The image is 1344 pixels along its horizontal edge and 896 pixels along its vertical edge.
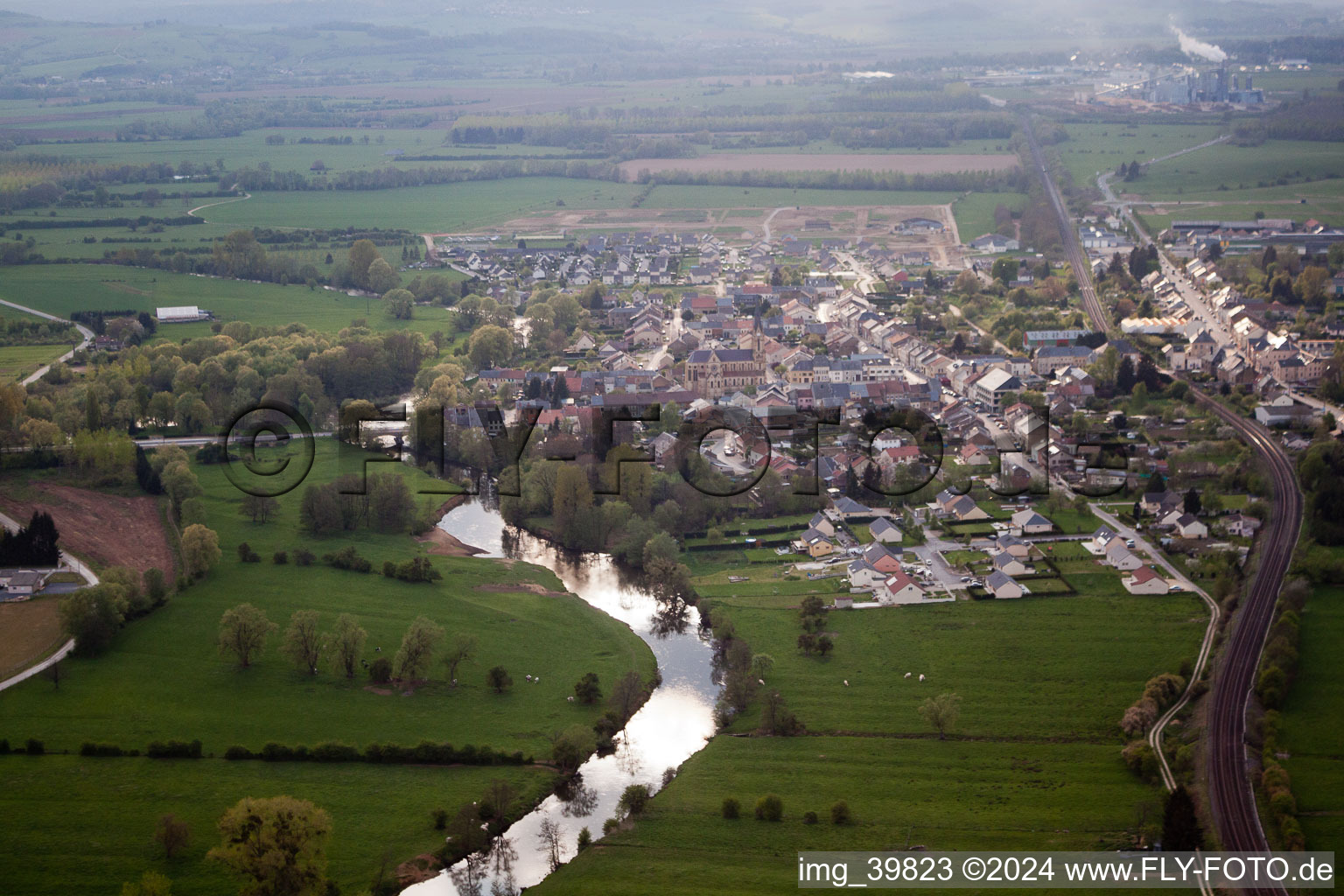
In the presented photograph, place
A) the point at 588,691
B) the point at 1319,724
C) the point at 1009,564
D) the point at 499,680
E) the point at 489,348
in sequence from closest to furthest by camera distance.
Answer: the point at 1319,724 → the point at 588,691 → the point at 499,680 → the point at 1009,564 → the point at 489,348

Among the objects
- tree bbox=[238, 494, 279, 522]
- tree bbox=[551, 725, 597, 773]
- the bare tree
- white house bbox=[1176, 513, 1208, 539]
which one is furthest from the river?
white house bbox=[1176, 513, 1208, 539]

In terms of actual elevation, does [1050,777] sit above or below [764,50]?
below

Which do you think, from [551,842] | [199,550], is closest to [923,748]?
[551,842]

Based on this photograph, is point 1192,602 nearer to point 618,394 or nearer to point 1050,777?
point 1050,777

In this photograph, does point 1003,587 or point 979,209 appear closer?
point 1003,587

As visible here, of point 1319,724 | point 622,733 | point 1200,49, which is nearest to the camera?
point 1319,724

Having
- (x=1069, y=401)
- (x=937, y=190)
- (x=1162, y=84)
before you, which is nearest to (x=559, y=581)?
(x=1069, y=401)

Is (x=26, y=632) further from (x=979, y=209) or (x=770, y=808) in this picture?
(x=979, y=209)
